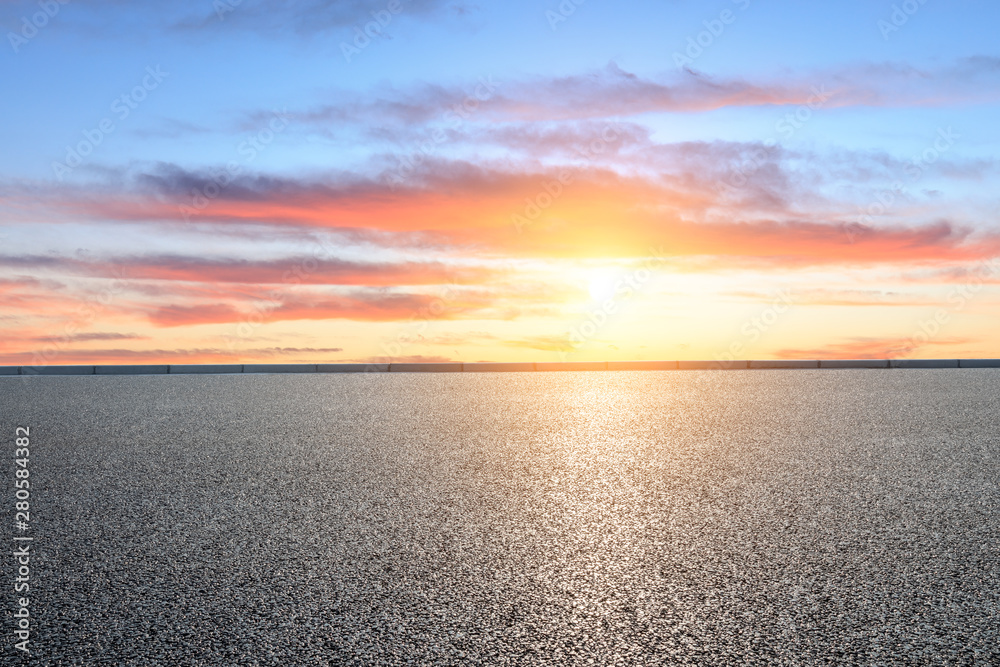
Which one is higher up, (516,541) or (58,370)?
(58,370)

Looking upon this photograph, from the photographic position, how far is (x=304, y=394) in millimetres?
15547

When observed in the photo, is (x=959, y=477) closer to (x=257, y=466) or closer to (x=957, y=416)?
(x=957, y=416)

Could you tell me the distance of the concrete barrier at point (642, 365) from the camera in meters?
21.9

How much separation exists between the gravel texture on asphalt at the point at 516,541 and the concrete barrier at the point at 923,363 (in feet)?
37.3

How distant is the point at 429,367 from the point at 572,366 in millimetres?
3581

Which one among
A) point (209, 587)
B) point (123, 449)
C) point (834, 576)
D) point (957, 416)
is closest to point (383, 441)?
point (123, 449)

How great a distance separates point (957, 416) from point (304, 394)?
33.7 feet

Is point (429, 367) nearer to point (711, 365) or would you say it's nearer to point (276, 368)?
point (276, 368)

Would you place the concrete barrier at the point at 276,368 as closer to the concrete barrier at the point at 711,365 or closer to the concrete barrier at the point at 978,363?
the concrete barrier at the point at 711,365

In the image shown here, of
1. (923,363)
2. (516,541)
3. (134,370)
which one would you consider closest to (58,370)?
(134,370)

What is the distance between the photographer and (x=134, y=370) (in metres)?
21.2

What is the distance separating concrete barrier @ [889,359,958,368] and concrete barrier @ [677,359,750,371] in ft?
12.3

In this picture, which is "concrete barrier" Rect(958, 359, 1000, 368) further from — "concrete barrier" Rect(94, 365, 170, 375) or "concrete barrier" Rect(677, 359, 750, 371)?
"concrete barrier" Rect(94, 365, 170, 375)

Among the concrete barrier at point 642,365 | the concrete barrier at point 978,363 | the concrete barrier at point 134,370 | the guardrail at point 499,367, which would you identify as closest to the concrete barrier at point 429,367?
the guardrail at point 499,367
